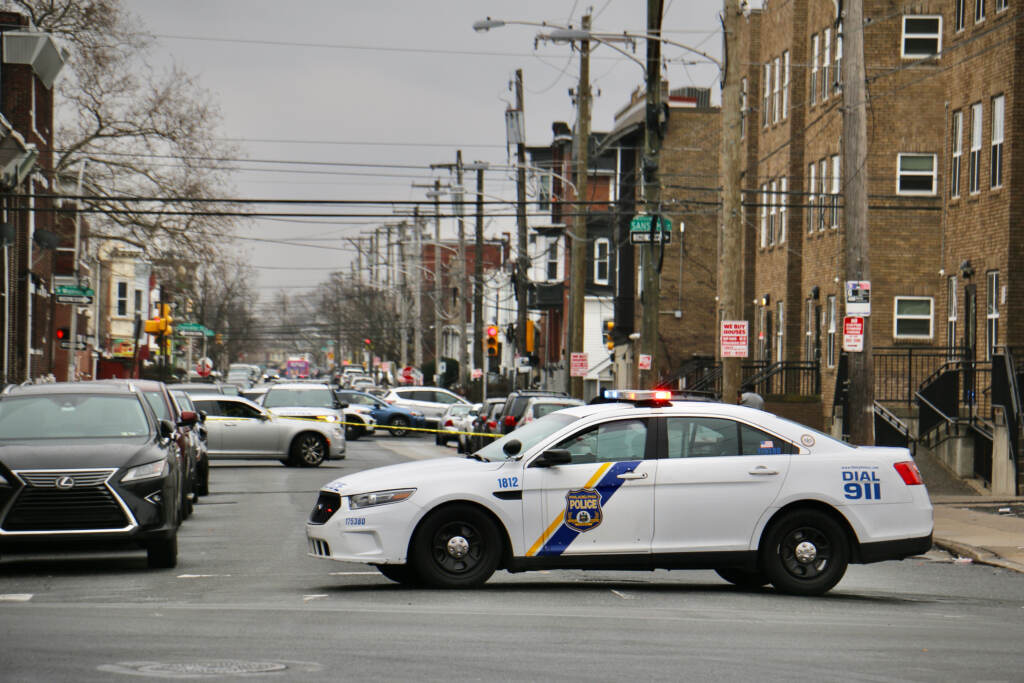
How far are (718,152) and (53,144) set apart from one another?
24.4m

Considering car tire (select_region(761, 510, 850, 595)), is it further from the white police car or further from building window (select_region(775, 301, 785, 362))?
building window (select_region(775, 301, 785, 362))

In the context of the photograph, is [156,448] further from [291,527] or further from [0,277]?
[0,277]

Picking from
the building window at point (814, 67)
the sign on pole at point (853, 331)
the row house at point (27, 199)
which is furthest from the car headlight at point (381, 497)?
the building window at point (814, 67)

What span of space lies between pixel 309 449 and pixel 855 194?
598 inches

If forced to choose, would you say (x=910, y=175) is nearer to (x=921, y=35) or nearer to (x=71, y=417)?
(x=921, y=35)

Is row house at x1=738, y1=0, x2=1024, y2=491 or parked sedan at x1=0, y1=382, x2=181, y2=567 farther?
row house at x1=738, y1=0, x2=1024, y2=491

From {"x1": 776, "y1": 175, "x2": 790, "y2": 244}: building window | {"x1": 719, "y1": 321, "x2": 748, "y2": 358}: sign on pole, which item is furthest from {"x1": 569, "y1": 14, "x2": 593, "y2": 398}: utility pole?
{"x1": 719, "y1": 321, "x2": 748, "y2": 358}: sign on pole

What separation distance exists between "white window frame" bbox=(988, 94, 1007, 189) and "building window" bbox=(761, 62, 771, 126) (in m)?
15.2

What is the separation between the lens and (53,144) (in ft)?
174

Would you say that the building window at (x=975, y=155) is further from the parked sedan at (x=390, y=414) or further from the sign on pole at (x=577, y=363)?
the parked sedan at (x=390, y=414)

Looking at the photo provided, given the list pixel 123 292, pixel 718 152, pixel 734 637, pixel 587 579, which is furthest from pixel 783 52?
pixel 123 292

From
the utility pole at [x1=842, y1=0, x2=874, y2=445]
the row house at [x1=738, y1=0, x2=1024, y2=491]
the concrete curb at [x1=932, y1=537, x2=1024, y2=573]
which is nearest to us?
the concrete curb at [x1=932, y1=537, x2=1024, y2=573]

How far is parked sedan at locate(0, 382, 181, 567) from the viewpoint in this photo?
41.2 ft

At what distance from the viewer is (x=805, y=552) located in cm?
1230
